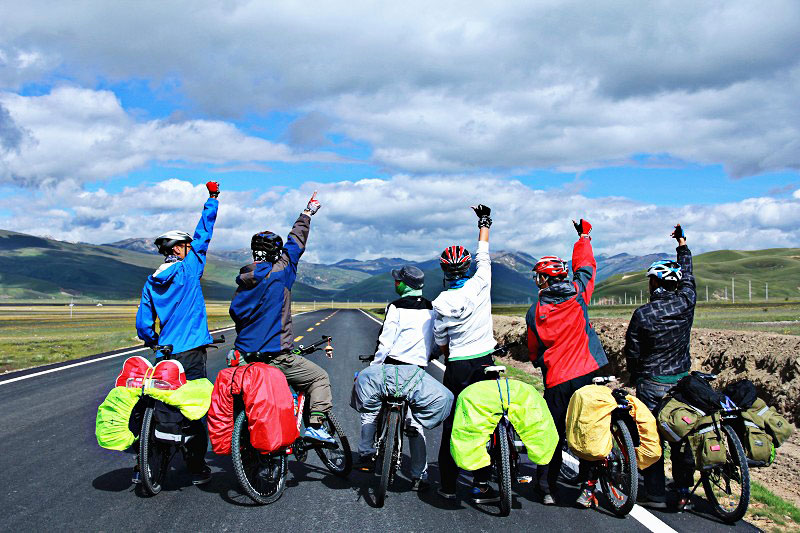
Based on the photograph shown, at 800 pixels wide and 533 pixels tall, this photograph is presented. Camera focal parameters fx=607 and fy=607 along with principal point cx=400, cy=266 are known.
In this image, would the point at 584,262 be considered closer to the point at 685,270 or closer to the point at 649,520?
the point at 685,270

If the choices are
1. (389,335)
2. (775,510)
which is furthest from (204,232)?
(775,510)

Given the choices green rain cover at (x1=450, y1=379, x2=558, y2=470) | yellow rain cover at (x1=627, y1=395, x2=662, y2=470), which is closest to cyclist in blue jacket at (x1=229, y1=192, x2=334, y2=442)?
green rain cover at (x1=450, y1=379, x2=558, y2=470)

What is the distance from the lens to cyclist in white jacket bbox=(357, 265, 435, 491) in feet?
19.4

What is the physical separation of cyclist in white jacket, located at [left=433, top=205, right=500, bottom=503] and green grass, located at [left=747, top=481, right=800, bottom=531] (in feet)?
7.65

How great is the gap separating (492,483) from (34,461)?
512cm

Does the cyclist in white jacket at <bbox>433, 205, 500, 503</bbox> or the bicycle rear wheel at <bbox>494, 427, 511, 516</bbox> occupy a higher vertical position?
the cyclist in white jacket at <bbox>433, 205, 500, 503</bbox>

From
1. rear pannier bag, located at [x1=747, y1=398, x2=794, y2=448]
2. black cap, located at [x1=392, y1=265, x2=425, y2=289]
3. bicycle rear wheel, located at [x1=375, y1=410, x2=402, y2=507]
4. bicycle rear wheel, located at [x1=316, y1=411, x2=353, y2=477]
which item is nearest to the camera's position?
rear pannier bag, located at [x1=747, y1=398, x2=794, y2=448]

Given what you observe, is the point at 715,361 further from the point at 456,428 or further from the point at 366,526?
the point at 366,526

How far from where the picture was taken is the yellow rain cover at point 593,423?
5352mm

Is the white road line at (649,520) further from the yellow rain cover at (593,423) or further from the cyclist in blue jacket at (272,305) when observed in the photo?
the cyclist in blue jacket at (272,305)

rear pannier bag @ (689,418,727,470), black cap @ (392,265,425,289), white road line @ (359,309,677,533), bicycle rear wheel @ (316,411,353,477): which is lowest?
white road line @ (359,309,677,533)

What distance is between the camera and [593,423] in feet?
17.6

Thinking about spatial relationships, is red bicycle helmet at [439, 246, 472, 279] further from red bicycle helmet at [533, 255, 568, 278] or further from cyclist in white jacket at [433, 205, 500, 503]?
red bicycle helmet at [533, 255, 568, 278]

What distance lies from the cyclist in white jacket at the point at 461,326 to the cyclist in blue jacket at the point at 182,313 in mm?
2388
